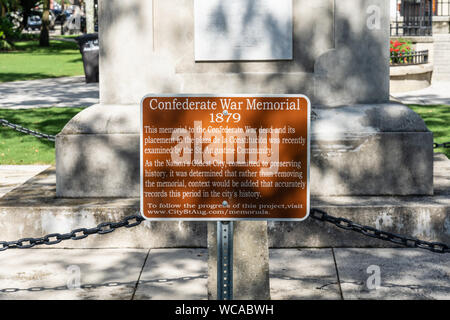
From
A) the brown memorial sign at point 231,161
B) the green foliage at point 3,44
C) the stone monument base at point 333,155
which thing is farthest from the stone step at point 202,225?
the green foliage at point 3,44

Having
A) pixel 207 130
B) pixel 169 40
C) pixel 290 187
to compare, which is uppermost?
pixel 169 40

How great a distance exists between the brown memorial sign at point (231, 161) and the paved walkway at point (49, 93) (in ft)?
39.0

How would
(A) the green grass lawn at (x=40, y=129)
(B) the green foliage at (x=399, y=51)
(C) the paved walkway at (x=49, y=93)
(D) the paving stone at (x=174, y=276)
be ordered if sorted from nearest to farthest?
(D) the paving stone at (x=174, y=276), (A) the green grass lawn at (x=40, y=129), (C) the paved walkway at (x=49, y=93), (B) the green foliage at (x=399, y=51)

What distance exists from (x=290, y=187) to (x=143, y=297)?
5.58ft

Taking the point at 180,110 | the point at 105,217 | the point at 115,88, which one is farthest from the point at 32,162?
the point at 180,110

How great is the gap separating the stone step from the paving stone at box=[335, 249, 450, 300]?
184 mm

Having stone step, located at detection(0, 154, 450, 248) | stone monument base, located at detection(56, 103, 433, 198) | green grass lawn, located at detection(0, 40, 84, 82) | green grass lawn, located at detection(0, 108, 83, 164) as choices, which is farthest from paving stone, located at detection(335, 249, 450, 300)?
green grass lawn, located at detection(0, 40, 84, 82)

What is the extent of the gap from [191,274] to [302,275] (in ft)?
2.67

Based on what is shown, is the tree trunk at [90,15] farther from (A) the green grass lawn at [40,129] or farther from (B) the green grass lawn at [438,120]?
(B) the green grass lawn at [438,120]

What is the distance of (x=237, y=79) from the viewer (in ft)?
23.3

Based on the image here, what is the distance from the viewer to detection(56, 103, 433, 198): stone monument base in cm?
670

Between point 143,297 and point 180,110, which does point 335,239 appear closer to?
point 143,297

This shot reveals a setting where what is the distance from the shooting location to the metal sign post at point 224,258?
396cm

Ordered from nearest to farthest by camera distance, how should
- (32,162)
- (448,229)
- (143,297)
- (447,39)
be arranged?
(143,297), (448,229), (32,162), (447,39)
